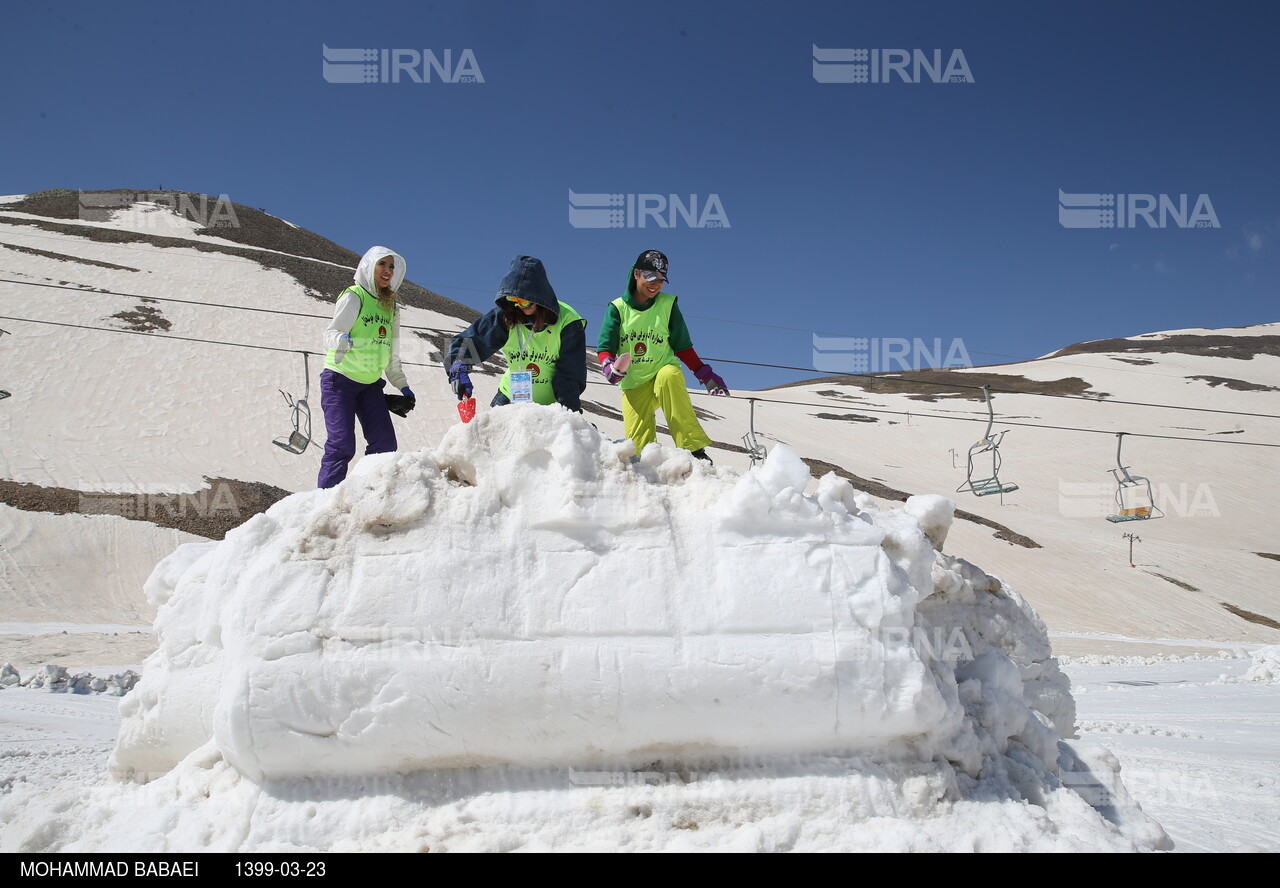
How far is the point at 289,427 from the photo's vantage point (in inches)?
892

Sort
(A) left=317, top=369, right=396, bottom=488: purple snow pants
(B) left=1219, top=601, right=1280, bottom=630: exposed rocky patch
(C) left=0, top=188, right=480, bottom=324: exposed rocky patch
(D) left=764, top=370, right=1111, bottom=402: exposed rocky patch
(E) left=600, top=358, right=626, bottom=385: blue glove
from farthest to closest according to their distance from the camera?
(D) left=764, top=370, right=1111, bottom=402: exposed rocky patch < (C) left=0, top=188, right=480, bottom=324: exposed rocky patch < (B) left=1219, top=601, right=1280, bottom=630: exposed rocky patch < (E) left=600, top=358, right=626, bottom=385: blue glove < (A) left=317, top=369, right=396, bottom=488: purple snow pants

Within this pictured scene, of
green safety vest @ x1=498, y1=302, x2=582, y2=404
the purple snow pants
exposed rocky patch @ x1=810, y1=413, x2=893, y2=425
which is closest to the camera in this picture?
the purple snow pants

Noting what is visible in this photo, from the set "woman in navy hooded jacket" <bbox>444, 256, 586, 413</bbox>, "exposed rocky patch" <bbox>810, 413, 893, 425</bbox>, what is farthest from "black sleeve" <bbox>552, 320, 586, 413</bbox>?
"exposed rocky patch" <bbox>810, 413, 893, 425</bbox>

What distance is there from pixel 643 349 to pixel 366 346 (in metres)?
1.62

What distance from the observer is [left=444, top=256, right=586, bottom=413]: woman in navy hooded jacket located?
14.6 feet

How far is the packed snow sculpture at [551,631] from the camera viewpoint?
2.42 metres

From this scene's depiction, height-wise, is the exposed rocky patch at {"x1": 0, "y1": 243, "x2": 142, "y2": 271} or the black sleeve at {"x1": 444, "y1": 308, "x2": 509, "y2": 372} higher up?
the exposed rocky patch at {"x1": 0, "y1": 243, "x2": 142, "y2": 271}

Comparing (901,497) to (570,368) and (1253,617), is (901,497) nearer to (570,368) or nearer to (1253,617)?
(1253,617)

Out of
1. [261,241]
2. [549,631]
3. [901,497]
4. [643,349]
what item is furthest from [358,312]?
[261,241]

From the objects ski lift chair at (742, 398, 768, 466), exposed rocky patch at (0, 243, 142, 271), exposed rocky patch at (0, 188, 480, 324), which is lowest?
ski lift chair at (742, 398, 768, 466)

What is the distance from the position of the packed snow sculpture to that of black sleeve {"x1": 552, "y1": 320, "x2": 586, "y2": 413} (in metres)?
1.71

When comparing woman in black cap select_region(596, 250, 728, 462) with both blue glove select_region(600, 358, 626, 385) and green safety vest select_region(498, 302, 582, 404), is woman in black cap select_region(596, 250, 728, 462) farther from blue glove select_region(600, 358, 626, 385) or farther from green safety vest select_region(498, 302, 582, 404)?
green safety vest select_region(498, 302, 582, 404)

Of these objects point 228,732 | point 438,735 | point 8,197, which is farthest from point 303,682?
point 8,197

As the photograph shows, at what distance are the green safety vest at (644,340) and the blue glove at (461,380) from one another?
0.96 metres
